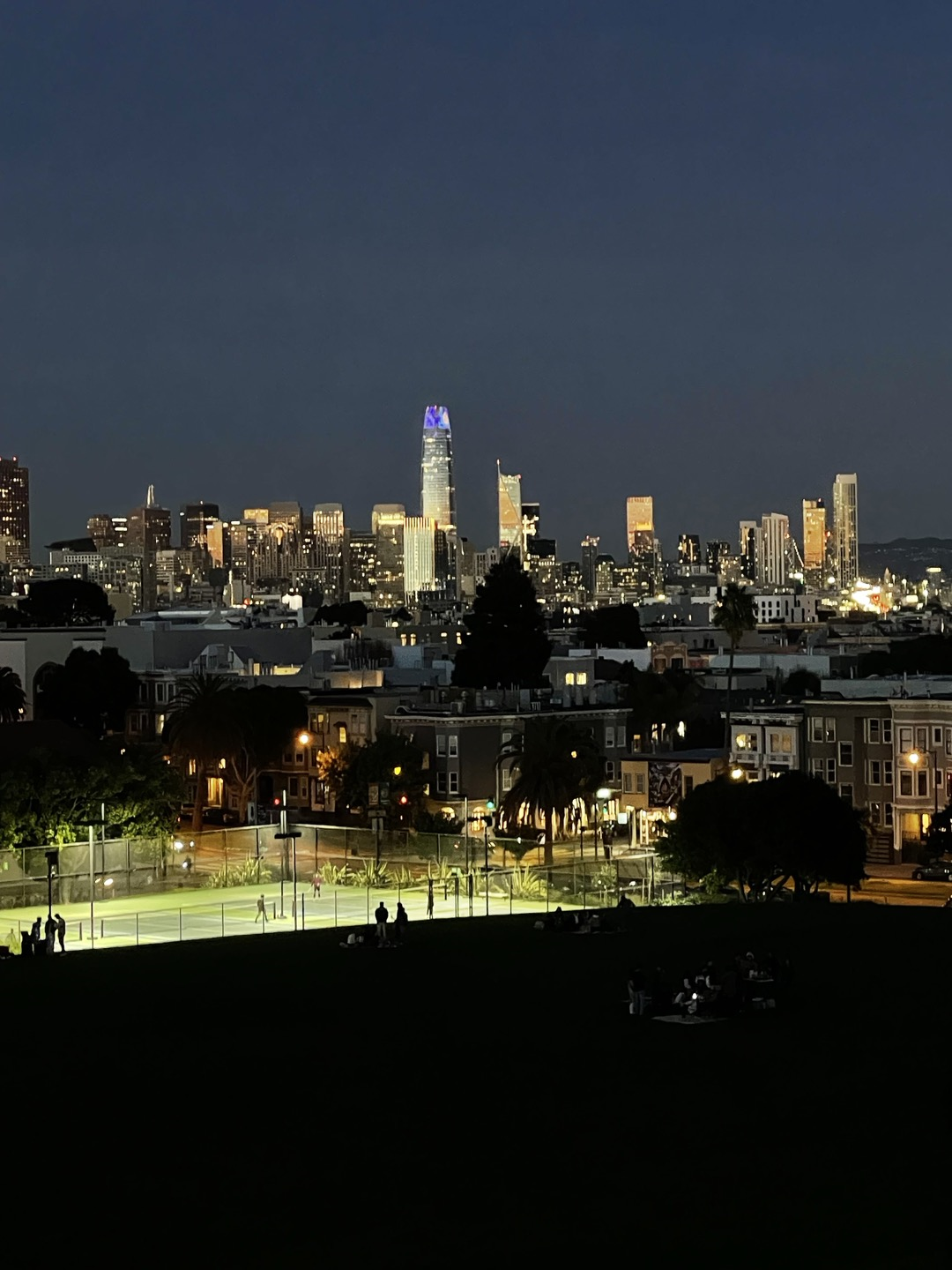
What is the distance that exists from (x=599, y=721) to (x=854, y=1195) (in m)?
69.3

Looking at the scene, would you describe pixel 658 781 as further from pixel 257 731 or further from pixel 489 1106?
pixel 489 1106

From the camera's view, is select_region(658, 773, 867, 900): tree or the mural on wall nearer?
select_region(658, 773, 867, 900): tree

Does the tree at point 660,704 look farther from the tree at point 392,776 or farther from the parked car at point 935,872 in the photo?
the parked car at point 935,872

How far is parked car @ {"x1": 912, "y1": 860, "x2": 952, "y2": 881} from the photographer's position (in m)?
70.7

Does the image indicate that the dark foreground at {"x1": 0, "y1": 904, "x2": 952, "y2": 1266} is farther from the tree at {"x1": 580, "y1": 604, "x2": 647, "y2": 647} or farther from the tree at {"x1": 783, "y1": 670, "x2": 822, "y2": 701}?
the tree at {"x1": 580, "y1": 604, "x2": 647, "y2": 647}

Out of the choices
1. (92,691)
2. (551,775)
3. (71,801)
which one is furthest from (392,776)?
(92,691)

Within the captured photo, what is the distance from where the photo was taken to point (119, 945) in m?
44.7

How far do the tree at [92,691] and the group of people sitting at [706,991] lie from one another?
239 feet

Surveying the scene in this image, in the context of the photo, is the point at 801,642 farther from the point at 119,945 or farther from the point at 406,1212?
the point at 406,1212

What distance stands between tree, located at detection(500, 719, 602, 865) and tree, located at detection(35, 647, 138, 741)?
3130 centimetres

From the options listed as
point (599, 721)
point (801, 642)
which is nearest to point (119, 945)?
point (599, 721)

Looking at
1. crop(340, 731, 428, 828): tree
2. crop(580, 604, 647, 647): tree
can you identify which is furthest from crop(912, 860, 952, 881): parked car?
crop(580, 604, 647, 647): tree

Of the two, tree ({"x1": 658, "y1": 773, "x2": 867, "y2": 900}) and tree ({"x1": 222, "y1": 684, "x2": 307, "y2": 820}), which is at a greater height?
tree ({"x1": 222, "y1": 684, "x2": 307, "y2": 820})

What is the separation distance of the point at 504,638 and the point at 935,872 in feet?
→ 200
